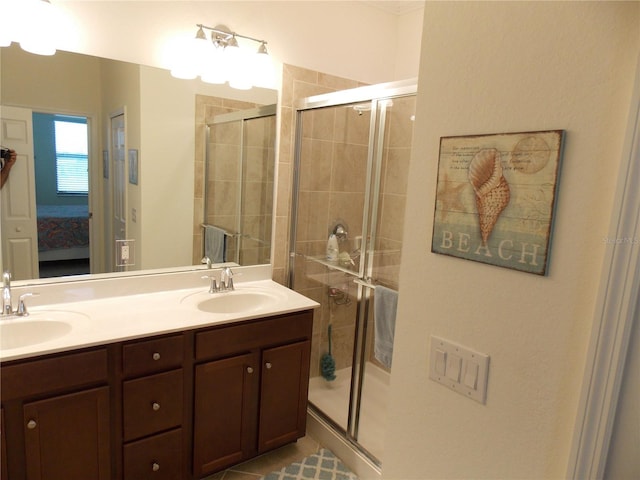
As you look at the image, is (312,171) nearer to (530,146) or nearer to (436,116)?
(436,116)

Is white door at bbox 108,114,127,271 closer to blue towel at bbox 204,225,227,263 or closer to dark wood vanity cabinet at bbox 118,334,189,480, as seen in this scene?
blue towel at bbox 204,225,227,263

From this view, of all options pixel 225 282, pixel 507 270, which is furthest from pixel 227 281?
pixel 507 270

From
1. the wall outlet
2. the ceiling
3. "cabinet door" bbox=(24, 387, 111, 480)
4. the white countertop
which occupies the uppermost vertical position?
the ceiling

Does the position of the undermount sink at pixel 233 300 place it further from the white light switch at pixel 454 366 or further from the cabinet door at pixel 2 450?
the white light switch at pixel 454 366

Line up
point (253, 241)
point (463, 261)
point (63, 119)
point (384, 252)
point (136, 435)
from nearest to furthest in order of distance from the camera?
point (463, 261), point (136, 435), point (63, 119), point (384, 252), point (253, 241)

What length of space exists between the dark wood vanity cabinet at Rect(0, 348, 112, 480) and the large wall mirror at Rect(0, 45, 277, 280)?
0.58m

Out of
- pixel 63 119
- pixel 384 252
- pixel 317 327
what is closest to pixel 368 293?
pixel 384 252

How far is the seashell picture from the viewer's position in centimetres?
77

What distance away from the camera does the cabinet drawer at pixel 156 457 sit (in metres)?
1.74

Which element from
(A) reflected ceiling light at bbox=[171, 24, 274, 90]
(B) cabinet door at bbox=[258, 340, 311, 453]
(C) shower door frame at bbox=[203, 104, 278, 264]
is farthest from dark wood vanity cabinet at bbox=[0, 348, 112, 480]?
(A) reflected ceiling light at bbox=[171, 24, 274, 90]

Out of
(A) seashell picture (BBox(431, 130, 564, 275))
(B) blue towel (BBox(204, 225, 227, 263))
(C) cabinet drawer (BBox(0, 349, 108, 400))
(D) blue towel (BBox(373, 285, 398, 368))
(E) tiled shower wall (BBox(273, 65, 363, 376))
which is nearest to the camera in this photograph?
(A) seashell picture (BBox(431, 130, 564, 275))

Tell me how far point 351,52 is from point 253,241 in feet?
4.63

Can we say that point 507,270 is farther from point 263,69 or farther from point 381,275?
point 263,69

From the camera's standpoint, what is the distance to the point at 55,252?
1.95 metres
